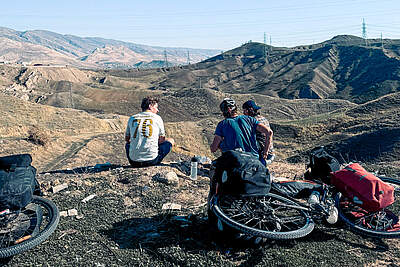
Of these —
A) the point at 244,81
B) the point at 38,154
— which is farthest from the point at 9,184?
the point at 244,81

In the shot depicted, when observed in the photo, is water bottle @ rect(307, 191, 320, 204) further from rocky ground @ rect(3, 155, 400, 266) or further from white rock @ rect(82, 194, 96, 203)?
white rock @ rect(82, 194, 96, 203)

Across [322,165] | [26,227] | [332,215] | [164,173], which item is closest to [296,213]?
[332,215]

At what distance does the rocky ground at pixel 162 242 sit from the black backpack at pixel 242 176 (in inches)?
28.7

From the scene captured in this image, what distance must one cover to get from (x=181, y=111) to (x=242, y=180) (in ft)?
127

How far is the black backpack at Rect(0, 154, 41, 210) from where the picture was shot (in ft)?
13.0

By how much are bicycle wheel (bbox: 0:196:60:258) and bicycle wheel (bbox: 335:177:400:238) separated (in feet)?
13.4

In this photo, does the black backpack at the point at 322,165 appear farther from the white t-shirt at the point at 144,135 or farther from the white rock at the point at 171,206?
the white t-shirt at the point at 144,135

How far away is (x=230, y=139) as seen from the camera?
566 centimetres

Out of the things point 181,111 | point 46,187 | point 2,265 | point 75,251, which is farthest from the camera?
point 181,111

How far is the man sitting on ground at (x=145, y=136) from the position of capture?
7.18m

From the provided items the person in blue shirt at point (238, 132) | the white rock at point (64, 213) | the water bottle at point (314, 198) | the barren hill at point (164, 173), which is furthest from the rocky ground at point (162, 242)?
the person in blue shirt at point (238, 132)

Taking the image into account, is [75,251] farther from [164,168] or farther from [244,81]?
[244,81]

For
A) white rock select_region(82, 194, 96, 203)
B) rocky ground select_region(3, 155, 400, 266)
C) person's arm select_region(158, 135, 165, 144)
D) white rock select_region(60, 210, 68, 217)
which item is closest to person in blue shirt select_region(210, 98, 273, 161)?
rocky ground select_region(3, 155, 400, 266)

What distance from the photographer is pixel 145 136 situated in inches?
285
